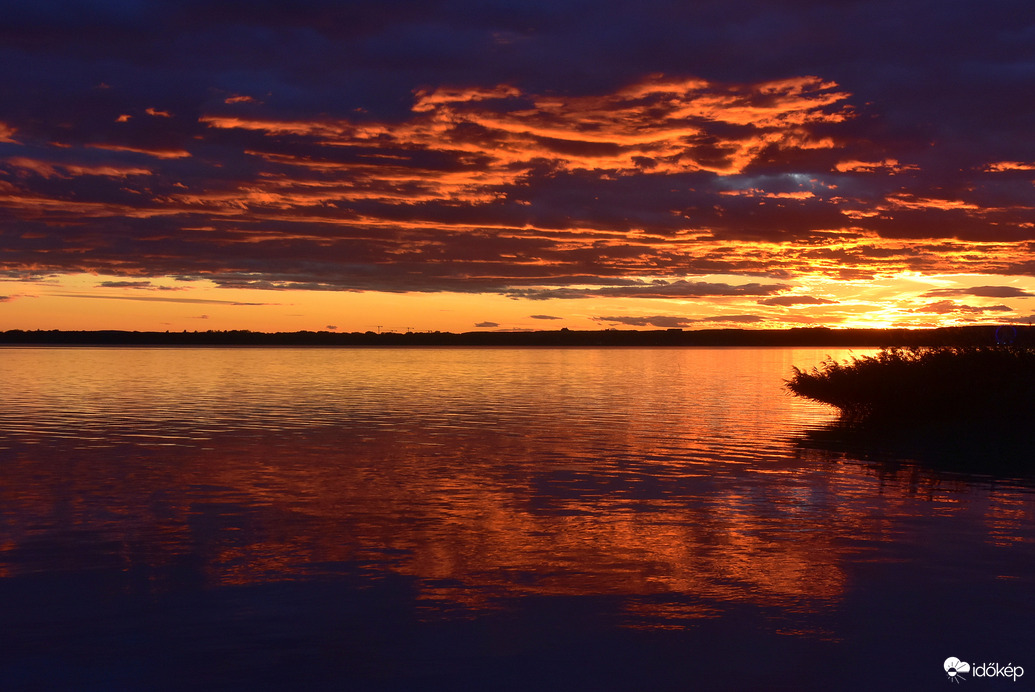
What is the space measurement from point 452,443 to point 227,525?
1433 centimetres

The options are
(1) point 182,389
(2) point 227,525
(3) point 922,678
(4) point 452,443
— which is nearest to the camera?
(3) point 922,678

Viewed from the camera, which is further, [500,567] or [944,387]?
[944,387]

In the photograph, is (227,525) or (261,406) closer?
(227,525)

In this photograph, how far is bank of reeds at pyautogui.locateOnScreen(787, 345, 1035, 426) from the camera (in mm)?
40797

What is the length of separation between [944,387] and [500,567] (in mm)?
34167

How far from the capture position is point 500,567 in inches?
571

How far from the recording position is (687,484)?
23.0 meters

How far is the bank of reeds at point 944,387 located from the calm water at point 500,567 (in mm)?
13100

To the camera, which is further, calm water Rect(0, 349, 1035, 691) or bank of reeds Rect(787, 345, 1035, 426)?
bank of reeds Rect(787, 345, 1035, 426)

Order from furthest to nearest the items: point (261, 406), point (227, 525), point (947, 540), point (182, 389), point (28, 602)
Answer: point (182, 389)
point (261, 406)
point (227, 525)
point (947, 540)
point (28, 602)

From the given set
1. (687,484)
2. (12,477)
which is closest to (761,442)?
(687,484)

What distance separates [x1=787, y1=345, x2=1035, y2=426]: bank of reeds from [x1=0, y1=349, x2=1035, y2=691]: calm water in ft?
43.0

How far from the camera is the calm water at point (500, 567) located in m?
10.4

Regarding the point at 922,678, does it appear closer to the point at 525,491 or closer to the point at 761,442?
the point at 525,491
